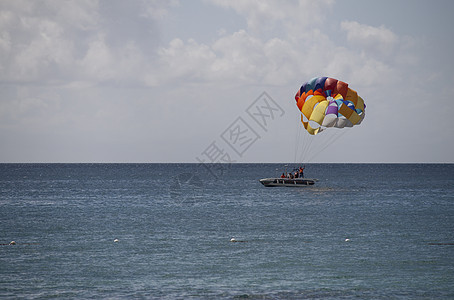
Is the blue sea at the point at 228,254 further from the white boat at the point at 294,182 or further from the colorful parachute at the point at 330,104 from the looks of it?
the white boat at the point at 294,182

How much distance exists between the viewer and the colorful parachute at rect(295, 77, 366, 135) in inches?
2179

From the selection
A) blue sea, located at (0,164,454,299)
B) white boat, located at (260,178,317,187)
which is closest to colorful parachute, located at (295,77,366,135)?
blue sea, located at (0,164,454,299)

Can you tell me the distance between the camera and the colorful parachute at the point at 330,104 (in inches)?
2179

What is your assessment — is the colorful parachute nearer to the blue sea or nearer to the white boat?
the blue sea

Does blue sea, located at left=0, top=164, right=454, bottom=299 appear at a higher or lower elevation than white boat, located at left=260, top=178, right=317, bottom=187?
lower

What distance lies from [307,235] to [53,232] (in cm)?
1748

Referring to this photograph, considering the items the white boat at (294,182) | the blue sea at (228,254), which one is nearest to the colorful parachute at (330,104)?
the blue sea at (228,254)

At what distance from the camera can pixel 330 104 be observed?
184 ft

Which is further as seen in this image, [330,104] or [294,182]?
[294,182]

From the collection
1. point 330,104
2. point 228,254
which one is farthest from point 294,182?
point 228,254

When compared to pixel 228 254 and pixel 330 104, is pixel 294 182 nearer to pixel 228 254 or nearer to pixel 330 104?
pixel 330 104

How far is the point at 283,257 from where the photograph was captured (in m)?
30.2

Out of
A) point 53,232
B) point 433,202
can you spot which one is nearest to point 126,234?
point 53,232

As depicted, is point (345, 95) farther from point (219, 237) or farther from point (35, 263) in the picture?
point (35, 263)
